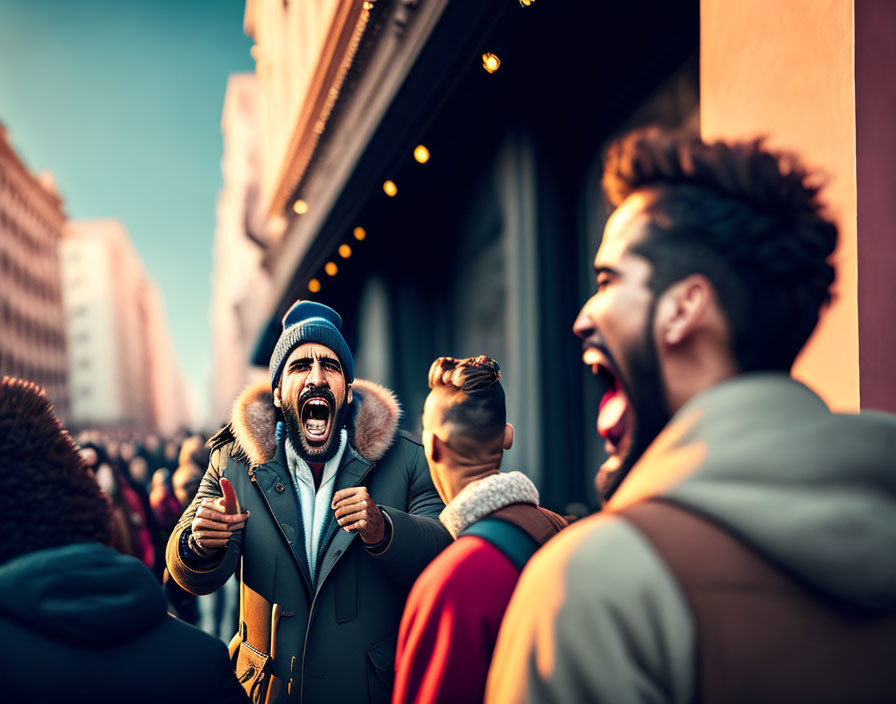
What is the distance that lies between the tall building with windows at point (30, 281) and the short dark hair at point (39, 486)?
50.6 meters

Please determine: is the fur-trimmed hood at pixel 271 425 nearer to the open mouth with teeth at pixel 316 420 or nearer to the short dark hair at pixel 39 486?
the open mouth with teeth at pixel 316 420

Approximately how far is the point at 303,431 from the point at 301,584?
22.3 inches

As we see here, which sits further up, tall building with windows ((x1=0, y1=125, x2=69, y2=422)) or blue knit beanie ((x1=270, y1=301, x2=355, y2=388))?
tall building with windows ((x1=0, y1=125, x2=69, y2=422))

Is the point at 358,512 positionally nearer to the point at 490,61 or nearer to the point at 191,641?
the point at 191,641

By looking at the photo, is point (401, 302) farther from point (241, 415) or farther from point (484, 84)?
point (241, 415)

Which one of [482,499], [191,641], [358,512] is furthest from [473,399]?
[191,641]

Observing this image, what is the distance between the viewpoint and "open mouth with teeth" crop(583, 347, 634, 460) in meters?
1.39

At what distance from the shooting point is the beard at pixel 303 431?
2.76 meters

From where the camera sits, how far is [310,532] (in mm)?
2707

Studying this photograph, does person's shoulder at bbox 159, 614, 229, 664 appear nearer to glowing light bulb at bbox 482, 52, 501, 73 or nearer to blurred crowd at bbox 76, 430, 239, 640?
blurred crowd at bbox 76, 430, 239, 640

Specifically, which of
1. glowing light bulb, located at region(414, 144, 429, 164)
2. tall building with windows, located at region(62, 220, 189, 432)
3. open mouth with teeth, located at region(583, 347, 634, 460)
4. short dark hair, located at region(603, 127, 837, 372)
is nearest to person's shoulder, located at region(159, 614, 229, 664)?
open mouth with teeth, located at region(583, 347, 634, 460)

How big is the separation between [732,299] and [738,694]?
0.65 m

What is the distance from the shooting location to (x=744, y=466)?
1123mm

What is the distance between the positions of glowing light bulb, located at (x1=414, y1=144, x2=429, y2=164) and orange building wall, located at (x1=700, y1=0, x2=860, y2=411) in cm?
316
